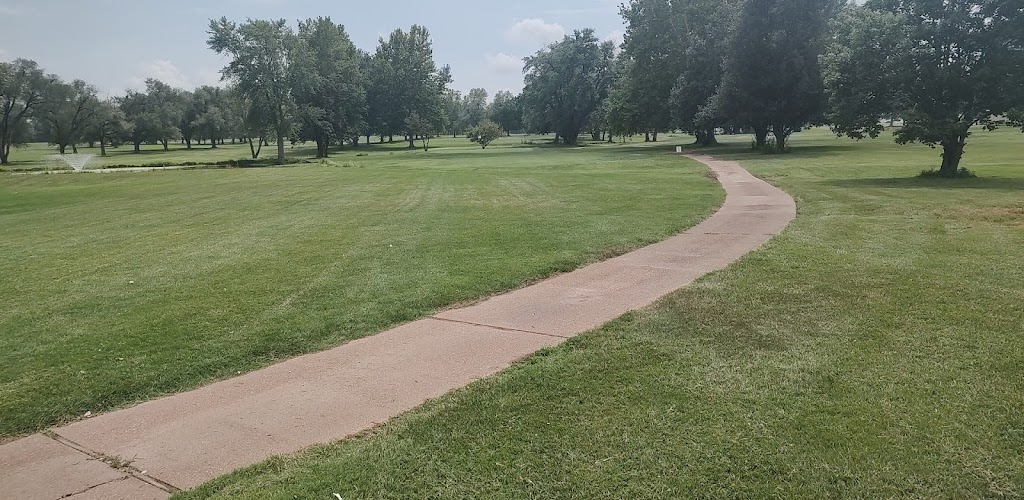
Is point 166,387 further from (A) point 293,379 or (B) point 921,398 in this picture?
(B) point 921,398

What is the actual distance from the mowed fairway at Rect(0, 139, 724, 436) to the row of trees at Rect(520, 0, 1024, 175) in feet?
23.4

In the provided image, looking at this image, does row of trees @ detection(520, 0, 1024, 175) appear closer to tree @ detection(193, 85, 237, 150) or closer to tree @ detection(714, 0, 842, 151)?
tree @ detection(714, 0, 842, 151)

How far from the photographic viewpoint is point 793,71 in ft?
126

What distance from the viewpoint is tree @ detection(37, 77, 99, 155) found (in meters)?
73.8

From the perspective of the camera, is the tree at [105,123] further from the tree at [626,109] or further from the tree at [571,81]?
the tree at [626,109]

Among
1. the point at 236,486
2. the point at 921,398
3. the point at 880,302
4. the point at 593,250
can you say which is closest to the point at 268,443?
the point at 236,486

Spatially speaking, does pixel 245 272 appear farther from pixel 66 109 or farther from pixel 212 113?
pixel 212 113

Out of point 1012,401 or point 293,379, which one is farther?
point 293,379

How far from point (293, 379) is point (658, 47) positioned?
182 ft

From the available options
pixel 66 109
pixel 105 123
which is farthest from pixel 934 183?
pixel 105 123

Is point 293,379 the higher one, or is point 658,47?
point 658,47

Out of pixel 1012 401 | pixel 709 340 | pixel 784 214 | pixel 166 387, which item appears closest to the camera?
pixel 1012 401

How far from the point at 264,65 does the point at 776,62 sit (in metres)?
40.5

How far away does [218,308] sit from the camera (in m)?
6.58
